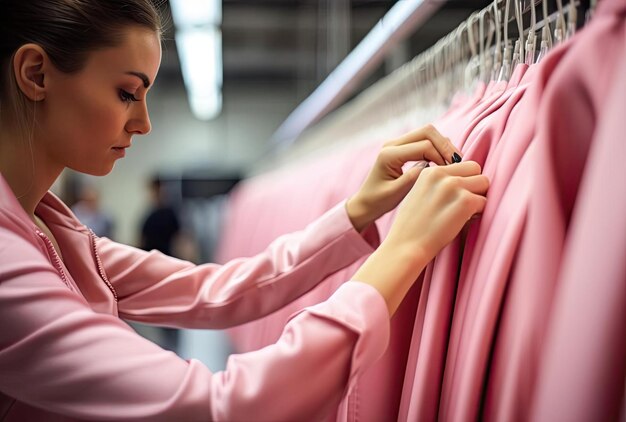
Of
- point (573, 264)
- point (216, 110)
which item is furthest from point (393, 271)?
point (216, 110)

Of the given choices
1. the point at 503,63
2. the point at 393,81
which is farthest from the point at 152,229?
the point at 503,63

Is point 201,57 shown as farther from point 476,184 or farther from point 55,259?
point 476,184

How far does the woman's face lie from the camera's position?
2.88 feet

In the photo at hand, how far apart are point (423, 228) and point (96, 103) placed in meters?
0.49

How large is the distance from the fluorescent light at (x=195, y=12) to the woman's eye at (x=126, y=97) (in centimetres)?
262

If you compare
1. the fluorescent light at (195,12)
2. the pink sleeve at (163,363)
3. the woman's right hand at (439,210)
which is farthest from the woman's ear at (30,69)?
the fluorescent light at (195,12)

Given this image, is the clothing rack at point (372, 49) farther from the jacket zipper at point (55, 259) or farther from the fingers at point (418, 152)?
the jacket zipper at point (55, 259)

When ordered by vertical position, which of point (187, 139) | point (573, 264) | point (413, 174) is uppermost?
point (187, 139)

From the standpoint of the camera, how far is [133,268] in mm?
1218

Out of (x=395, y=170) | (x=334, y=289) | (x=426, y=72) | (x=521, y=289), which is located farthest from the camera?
(x=426, y=72)

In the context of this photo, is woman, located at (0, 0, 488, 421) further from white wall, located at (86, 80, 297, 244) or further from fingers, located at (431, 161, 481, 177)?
white wall, located at (86, 80, 297, 244)

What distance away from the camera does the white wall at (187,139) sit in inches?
388

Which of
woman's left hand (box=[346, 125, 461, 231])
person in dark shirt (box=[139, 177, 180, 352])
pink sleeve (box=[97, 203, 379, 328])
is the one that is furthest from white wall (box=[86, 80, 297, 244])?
woman's left hand (box=[346, 125, 461, 231])

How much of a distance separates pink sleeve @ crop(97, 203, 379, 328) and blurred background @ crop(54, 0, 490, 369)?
116 inches
